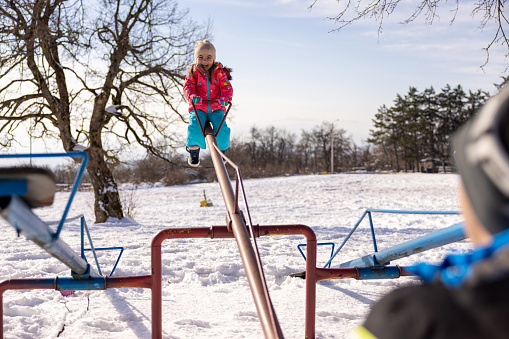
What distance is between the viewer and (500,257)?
0.64 meters

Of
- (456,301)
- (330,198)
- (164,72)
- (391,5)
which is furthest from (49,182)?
(330,198)

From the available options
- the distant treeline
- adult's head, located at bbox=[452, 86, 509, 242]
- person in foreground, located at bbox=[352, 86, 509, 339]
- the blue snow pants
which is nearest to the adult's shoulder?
person in foreground, located at bbox=[352, 86, 509, 339]

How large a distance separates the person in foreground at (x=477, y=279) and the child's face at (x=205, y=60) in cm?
367

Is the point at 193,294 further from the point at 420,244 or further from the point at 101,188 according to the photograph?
the point at 101,188

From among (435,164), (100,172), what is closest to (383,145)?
(435,164)

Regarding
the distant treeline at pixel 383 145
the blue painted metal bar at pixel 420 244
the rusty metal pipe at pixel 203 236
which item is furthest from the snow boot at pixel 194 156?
the distant treeline at pixel 383 145

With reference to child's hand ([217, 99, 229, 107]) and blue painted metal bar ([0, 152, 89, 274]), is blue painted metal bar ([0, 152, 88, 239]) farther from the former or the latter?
child's hand ([217, 99, 229, 107])

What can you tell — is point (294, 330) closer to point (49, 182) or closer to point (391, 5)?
point (49, 182)

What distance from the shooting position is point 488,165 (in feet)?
2.13

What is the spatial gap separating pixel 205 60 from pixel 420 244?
8.41ft

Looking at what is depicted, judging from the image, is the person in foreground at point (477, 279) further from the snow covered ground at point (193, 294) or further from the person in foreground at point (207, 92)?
the person in foreground at point (207, 92)

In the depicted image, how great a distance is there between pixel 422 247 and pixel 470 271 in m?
2.77

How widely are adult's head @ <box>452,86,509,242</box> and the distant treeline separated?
114 feet

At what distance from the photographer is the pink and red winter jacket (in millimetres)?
4145
